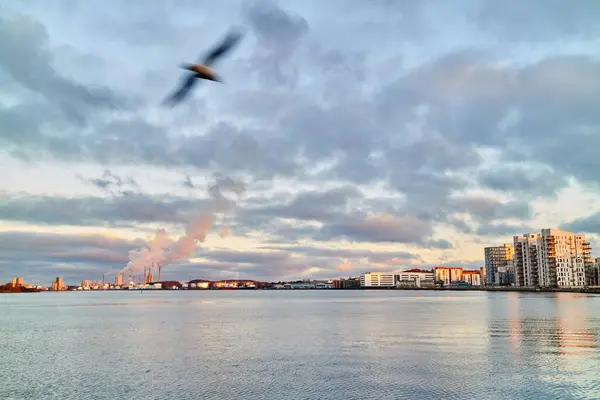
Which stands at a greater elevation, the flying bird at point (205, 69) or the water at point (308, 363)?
the flying bird at point (205, 69)

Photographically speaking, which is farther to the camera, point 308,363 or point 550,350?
point 550,350

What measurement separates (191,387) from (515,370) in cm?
2219

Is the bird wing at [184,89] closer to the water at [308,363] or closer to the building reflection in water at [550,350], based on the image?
the water at [308,363]

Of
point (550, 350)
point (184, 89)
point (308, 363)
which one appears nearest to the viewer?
point (184, 89)

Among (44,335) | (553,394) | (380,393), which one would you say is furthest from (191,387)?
(44,335)

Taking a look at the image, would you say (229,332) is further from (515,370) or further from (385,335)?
(515,370)

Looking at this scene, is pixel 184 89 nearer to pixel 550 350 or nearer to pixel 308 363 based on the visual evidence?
pixel 308 363

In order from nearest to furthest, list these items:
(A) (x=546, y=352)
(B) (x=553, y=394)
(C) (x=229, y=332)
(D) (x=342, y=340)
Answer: (B) (x=553, y=394) → (A) (x=546, y=352) → (D) (x=342, y=340) → (C) (x=229, y=332)

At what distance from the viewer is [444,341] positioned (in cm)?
5325

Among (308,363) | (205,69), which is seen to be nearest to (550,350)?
(308,363)

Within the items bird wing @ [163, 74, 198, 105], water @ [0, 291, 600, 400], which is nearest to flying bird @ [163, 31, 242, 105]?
bird wing @ [163, 74, 198, 105]

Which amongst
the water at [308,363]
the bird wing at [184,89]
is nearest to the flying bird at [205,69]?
the bird wing at [184,89]

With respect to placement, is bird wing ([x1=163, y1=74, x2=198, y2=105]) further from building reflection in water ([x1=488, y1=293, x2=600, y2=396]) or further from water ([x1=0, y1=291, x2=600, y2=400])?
building reflection in water ([x1=488, y1=293, x2=600, y2=396])

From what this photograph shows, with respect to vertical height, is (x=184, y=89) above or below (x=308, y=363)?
above
